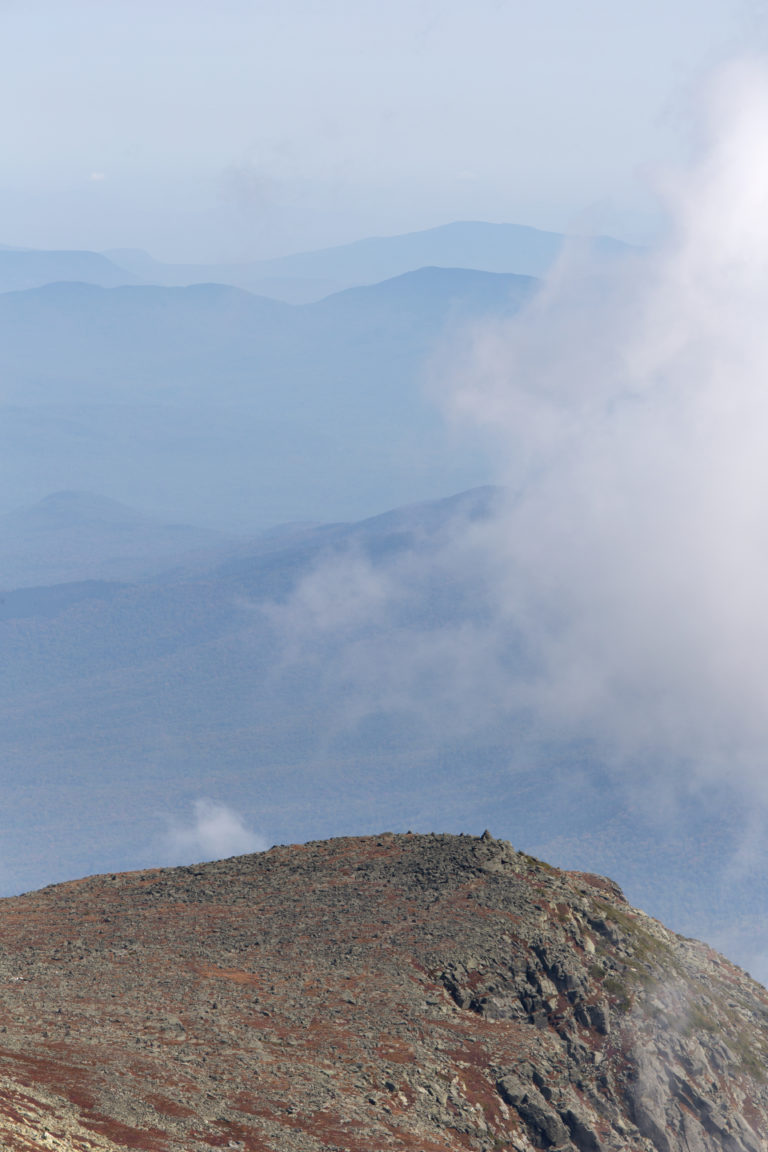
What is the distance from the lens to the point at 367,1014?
57656 millimetres

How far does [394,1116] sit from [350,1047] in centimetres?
478

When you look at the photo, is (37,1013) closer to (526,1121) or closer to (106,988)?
(106,988)

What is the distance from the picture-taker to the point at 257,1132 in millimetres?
46562

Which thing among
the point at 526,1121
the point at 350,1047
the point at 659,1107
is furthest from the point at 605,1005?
the point at 350,1047

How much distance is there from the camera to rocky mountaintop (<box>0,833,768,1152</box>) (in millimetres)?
48188

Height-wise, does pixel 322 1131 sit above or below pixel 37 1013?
below

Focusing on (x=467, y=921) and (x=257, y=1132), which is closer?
(x=257, y=1132)

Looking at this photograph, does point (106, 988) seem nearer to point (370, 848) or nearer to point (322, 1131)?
point (322, 1131)

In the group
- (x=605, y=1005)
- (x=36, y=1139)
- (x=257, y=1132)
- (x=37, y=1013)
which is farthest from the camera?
(x=605, y=1005)

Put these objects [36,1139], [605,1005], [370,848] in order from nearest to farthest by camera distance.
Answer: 1. [36,1139]
2. [605,1005]
3. [370,848]

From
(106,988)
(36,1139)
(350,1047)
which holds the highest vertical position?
(106,988)

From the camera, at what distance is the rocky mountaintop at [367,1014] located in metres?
48.2

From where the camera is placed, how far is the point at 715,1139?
59938 millimetres

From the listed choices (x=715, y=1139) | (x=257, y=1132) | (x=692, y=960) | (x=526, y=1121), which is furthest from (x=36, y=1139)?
(x=692, y=960)
